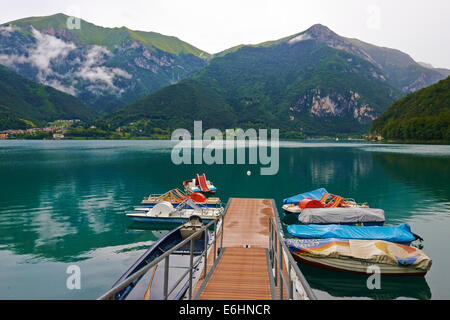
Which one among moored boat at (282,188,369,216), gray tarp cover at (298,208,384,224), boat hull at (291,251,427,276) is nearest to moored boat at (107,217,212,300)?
boat hull at (291,251,427,276)

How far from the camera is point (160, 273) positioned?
1266 centimetres

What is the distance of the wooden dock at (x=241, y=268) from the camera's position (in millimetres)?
8812

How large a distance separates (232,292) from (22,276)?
13.5 m

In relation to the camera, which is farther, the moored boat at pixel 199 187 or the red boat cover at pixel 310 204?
the moored boat at pixel 199 187

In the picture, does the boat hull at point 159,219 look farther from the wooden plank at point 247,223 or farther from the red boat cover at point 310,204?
the red boat cover at point 310,204

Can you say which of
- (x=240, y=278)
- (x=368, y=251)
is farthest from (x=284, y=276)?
(x=368, y=251)

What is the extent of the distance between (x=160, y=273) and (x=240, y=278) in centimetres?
460

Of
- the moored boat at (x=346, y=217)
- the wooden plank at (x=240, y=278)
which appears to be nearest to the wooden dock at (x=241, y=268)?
the wooden plank at (x=240, y=278)

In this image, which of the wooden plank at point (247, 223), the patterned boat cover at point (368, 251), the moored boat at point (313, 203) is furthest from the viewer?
the moored boat at point (313, 203)

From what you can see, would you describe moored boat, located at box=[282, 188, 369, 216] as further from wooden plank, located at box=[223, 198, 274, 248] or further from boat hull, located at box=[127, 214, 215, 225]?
boat hull, located at box=[127, 214, 215, 225]

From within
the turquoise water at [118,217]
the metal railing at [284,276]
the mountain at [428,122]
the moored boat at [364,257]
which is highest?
the mountain at [428,122]

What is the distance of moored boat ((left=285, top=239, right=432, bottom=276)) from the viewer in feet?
47.1
